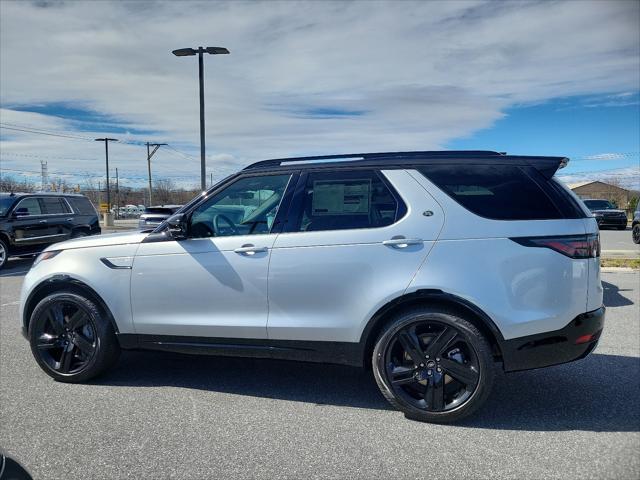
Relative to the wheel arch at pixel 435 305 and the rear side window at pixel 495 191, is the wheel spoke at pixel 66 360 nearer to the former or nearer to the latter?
the wheel arch at pixel 435 305

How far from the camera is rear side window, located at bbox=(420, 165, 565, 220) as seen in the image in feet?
11.5

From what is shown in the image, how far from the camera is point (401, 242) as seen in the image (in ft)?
11.6

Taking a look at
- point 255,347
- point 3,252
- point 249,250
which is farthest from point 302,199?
point 3,252

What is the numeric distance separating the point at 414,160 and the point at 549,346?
62.1 inches

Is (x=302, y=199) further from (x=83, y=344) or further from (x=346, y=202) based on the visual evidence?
(x=83, y=344)

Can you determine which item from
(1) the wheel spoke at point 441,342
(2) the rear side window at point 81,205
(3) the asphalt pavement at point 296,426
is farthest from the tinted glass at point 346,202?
(2) the rear side window at point 81,205

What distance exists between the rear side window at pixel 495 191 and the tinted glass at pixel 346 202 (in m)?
0.36

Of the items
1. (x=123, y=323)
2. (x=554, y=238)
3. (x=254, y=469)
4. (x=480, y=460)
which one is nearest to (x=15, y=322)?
(x=123, y=323)

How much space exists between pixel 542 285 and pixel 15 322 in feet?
20.2

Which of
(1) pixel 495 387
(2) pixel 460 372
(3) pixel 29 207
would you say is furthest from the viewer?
(3) pixel 29 207

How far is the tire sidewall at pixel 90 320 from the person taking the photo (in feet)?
13.8

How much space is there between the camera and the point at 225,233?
13.1 ft

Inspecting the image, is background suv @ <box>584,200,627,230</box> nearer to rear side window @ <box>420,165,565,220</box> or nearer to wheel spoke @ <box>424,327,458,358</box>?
rear side window @ <box>420,165,565,220</box>

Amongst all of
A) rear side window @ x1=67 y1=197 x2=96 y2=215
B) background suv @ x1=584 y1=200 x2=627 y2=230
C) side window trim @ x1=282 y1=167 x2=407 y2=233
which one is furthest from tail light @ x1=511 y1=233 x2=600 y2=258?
background suv @ x1=584 y1=200 x2=627 y2=230
